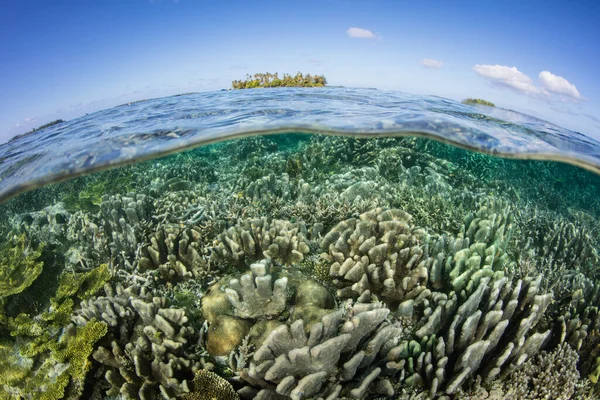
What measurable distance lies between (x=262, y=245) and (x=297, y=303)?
1399mm

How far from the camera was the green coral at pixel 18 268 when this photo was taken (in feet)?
16.1

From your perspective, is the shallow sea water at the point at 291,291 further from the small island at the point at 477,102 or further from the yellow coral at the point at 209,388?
the small island at the point at 477,102

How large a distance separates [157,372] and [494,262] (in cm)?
481

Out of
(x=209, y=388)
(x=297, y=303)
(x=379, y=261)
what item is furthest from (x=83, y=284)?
(x=379, y=261)

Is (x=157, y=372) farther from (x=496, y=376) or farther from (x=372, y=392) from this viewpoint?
(x=496, y=376)

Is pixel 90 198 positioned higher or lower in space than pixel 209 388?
higher

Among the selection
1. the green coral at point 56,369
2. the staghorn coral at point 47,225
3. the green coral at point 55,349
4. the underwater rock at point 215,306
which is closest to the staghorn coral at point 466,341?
the underwater rock at point 215,306

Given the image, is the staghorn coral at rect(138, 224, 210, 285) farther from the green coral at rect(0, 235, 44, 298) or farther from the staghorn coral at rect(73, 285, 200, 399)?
the green coral at rect(0, 235, 44, 298)

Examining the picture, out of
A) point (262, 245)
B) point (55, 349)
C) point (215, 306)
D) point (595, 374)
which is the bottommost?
point (595, 374)

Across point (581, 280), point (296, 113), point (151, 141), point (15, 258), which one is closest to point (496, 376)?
point (581, 280)

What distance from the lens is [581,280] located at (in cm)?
497

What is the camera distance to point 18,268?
17.6 feet

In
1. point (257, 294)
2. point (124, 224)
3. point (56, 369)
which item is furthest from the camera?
point (124, 224)

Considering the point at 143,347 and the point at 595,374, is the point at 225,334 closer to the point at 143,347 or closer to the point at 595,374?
the point at 143,347
